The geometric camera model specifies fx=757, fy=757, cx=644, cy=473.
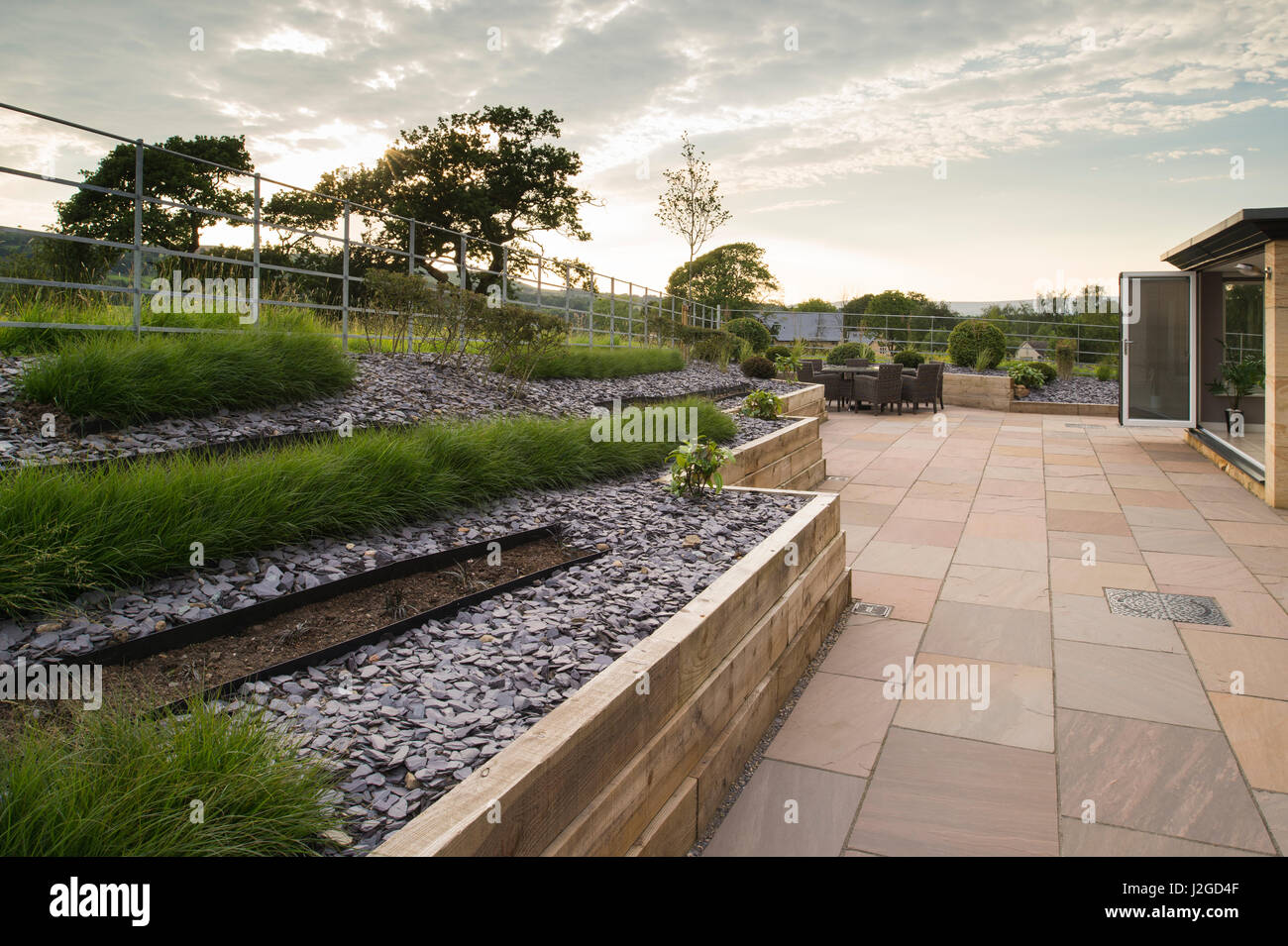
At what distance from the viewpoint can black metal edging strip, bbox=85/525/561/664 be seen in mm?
2102

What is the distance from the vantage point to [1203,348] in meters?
9.90

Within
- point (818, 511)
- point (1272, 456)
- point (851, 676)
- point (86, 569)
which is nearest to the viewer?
point (86, 569)

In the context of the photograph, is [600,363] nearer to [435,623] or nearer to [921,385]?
[435,623]

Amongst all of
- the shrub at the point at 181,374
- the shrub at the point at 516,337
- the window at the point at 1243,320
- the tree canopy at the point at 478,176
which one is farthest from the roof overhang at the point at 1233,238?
the tree canopy at the point at 478,176

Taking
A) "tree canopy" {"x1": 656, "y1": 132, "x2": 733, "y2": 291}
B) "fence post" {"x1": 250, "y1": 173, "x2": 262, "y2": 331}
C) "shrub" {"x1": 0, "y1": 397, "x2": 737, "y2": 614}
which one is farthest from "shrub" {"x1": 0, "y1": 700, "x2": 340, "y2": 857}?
"tree canopy" {"x1": 656, "y1": 132, "x2": 733, "y2": 291}

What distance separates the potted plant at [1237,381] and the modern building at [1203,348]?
1 cm

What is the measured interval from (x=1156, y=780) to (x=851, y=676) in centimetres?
122

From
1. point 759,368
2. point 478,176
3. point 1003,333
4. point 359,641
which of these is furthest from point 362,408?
point 478,176

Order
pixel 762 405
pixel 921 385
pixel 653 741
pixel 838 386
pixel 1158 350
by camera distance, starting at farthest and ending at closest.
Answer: pixel 838 386 < pixel 921 385 < pixel 1158 350 < pixel 762 405 < pixel 653 741

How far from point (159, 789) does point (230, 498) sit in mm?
1623

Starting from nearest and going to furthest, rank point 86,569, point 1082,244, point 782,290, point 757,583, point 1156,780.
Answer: point 86,569 → point 1156,780 → point 757,583 → point 1082,244 → point 782,290
